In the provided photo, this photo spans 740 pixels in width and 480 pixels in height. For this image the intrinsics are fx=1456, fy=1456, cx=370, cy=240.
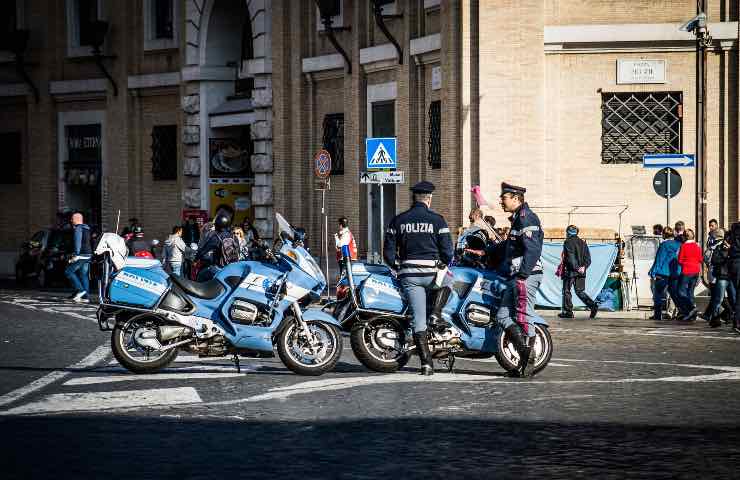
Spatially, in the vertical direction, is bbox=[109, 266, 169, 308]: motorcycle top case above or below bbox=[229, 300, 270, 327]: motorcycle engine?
above

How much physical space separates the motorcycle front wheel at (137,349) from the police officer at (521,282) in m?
3.14

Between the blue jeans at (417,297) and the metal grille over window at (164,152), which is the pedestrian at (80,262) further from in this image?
the blue jeans at (417,297)

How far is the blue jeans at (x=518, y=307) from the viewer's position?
1316 cm

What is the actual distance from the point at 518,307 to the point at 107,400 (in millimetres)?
3821

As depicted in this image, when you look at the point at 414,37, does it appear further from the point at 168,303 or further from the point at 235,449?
the point at 235,449

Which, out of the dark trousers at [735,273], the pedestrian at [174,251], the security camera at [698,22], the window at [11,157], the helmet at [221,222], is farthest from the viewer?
the window at [11,157]

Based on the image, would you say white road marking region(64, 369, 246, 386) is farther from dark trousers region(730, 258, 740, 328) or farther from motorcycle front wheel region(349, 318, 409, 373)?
dark trousers region(730, 258, 740, 328)

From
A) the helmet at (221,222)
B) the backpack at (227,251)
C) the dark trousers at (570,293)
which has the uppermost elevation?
the helmet at (221,222)

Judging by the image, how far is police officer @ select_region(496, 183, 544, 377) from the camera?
518 inches

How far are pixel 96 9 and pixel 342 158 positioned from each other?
11.9 metres

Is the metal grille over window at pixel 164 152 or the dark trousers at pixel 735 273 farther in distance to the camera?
the metal grille over window at pixel 164 152

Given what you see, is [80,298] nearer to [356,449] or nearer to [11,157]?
[356,449]

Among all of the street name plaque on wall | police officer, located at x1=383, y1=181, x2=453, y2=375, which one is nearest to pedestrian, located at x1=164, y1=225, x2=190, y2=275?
the street name plaque on wall

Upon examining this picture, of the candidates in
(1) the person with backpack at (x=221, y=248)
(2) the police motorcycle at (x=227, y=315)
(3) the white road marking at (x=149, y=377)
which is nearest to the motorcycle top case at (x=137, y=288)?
(2) the police motorcycle at (x=227, y=315)
